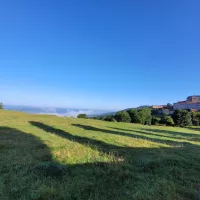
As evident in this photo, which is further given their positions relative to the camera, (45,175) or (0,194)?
(45,175)

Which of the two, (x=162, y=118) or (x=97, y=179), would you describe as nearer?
(x=97, y=179)

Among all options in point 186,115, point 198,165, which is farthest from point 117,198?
point 186,115

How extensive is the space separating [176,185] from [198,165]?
10.6 feet

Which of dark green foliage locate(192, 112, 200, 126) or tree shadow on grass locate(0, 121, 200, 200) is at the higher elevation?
dark green foliage locate(192, 112, 200, 126)

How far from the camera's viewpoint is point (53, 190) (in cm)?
471

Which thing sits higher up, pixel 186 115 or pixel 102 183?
pixel 186 115

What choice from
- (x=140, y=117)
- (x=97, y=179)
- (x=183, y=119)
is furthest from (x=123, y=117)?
(x=97, y=179)

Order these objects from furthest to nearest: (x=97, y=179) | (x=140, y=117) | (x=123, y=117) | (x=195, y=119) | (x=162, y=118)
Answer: (x=195, y=119) < (x=140, y=117) < (x=162, y=118) < (x=123, y=117) < (x=97, y=179)

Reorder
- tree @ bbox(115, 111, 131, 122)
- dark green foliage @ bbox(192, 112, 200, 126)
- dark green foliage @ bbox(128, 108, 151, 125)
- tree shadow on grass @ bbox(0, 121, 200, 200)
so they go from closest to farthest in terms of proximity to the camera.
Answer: tree shadow on grass @ bbox(0, 121, 200, 200), tree @ bbox(115, 111, 131, 122), dark green foliage @ bbox(128, 108, 151, 125), dark green foliage @ bbox(192, 112, 200, 126)

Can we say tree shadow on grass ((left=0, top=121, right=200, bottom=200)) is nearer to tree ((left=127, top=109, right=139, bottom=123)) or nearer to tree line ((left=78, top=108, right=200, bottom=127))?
tree line ((left=78, top=108, right=200, bottom=127))

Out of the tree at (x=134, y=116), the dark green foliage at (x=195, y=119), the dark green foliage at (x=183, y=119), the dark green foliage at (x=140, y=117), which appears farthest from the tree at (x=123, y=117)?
the dark green foliage at (x=195, y=119)

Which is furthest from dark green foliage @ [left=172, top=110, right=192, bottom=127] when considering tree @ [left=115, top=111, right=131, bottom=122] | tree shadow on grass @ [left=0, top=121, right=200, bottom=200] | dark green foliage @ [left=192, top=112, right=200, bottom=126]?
tree shadow on grass @ [left=0, top=121, right=200, bottom=200]

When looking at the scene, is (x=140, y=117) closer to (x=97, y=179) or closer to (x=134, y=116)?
(x=134, y=116)

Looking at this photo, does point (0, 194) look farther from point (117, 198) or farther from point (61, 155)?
point (61, 155)
